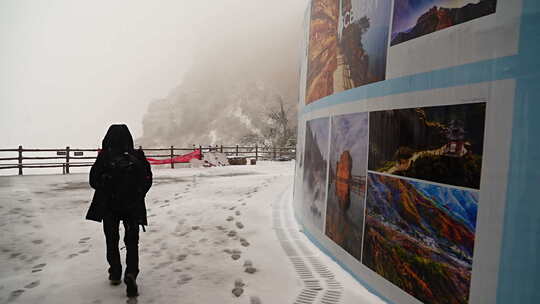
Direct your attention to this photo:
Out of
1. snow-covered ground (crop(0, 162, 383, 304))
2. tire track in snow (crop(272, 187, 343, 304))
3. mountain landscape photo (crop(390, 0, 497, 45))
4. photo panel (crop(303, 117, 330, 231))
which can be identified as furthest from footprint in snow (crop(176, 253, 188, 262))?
mountain landscape photo (crop(390, 0, 497, 45))

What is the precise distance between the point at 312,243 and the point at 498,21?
390 centimetres

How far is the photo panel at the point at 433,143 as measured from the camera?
2229 mm

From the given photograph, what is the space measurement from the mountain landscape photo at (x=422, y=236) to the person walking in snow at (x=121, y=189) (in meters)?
2.48

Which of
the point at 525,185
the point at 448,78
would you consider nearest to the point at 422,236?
the point at 525,185

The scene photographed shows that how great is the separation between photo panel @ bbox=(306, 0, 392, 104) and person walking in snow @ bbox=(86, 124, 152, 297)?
272cm

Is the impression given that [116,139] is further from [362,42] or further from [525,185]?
[525,185]

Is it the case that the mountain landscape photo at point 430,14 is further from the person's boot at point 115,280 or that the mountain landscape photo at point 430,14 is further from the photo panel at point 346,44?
the person's boot at point 115,280

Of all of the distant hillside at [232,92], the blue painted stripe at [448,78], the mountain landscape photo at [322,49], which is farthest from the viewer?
the distant hillside at [232,92]

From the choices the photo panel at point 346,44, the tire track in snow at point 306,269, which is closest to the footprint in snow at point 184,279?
the tire track in snow at point 306,269

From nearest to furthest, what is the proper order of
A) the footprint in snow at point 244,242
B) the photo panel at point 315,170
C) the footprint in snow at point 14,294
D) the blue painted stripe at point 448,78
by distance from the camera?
the blue painted stripe at point 448,78 → the footprint in snow at point 14,294 → the photo panel at point 315,170 → the footprint in snow at point 244,242

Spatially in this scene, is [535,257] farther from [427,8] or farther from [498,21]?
[427,8]

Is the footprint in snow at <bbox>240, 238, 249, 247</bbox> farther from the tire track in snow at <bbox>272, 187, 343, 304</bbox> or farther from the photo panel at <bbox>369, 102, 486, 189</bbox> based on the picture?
the photo panel at <bbox>369, 102, 486, 189</bbox>

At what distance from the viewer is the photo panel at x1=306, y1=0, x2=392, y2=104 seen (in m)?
3.31

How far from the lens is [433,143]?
8.39 ft
